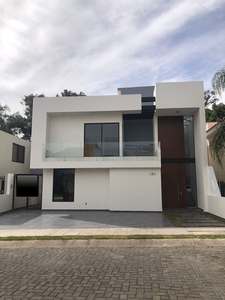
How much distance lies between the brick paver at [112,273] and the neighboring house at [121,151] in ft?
23.0

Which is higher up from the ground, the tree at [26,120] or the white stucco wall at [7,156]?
the tree at [26,120]

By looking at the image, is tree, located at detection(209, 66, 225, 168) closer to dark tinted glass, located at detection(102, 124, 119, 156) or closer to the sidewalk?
the sidewalk

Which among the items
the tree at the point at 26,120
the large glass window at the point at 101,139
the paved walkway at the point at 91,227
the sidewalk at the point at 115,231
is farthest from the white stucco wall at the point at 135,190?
the tree at the point at 26,120

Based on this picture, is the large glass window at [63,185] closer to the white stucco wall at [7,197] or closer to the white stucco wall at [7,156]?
the white stucco wall at [7,197]

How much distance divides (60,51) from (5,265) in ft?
27.8

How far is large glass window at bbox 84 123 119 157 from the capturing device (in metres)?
13.8

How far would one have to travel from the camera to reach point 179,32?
960cm

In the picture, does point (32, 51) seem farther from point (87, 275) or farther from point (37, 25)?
point (87, 275)

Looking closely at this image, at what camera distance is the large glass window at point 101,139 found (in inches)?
543

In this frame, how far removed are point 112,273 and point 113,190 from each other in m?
8.76

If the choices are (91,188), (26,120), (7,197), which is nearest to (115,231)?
(91,188)

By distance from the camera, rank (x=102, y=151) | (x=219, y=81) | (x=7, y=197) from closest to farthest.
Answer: (x=219, y=81), (x=102, y=151), (x=7, y=197)

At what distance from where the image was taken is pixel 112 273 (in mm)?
4750

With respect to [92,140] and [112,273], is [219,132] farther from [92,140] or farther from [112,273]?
[112,273]
